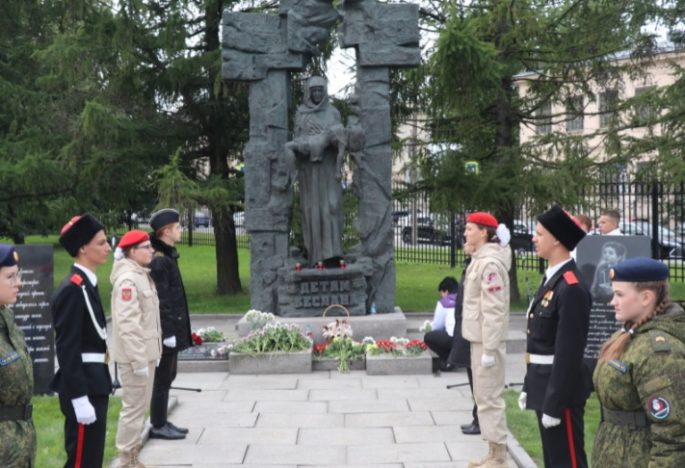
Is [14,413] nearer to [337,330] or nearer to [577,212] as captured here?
[337,330]

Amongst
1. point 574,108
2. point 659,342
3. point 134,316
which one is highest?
point 574,108

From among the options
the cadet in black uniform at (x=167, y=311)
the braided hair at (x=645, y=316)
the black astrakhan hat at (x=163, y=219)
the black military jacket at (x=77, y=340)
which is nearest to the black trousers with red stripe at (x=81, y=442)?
the black military jacket at (x=77, y=340)

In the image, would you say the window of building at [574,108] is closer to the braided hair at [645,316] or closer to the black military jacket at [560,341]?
the black military jacket at [560,341]

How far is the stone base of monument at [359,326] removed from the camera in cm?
1224

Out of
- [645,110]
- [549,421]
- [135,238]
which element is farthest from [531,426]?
[645,110]

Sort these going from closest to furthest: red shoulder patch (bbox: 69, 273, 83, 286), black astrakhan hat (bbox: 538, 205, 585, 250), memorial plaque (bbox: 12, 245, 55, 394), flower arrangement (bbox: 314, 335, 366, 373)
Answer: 1. black astrakhan hat (bbox: 538, 205, 585, 250)
2. red shoulder patch (bbox: 69, 273, 83, 286)
3. memorial plaque (bbox: 12, 245, 55, 394)
4. flower arrangement (bbox: 314, 335, 366, 373)

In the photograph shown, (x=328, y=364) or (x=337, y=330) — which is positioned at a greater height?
(x=337, y=330)

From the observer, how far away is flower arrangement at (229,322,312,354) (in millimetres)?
11117

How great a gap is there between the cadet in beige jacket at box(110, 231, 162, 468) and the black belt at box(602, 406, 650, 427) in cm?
371

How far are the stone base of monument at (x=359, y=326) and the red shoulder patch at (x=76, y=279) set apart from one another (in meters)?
6.45

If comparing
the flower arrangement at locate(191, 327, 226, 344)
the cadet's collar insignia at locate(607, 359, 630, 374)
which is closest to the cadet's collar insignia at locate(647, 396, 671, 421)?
the cadet's collar insignia at locate(607, 359, 630, 374)

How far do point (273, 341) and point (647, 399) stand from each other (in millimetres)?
7929

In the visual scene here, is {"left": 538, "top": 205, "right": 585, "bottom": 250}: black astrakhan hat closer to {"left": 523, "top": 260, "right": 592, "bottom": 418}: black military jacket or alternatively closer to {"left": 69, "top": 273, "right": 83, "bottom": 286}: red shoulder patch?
{"left": 523, "top": 260, "right": 592, "bottom": 418}: black military jacket

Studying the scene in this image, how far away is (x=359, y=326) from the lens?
40.4 ft
